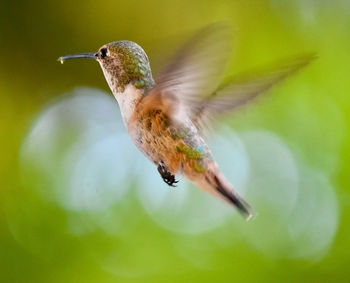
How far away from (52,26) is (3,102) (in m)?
0.89

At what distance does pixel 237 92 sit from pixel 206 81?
253 millimetres

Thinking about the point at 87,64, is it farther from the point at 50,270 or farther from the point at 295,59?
the point at 295,59

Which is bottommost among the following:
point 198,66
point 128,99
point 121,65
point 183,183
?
point 198,66

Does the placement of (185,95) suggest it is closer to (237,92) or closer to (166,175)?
(237,92)

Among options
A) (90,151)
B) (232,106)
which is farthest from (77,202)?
(232,106)

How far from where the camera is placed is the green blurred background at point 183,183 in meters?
4.34

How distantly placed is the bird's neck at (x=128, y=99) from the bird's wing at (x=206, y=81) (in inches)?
2.7

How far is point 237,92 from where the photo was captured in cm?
164

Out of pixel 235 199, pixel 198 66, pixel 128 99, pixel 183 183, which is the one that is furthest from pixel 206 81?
pixel 183 183

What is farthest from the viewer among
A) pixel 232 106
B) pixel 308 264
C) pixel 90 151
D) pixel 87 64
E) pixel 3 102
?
pixel 90 151

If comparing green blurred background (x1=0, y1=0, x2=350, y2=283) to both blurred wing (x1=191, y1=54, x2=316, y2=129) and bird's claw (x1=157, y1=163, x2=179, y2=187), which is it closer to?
bird's claw (x1=157, y1=163, x2=179, y2=187)

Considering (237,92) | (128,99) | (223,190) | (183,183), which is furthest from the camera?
(183,183)

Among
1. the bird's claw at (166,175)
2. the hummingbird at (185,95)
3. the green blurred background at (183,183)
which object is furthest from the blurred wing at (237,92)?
the green blurred background at (183,183)

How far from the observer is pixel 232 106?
168 centimetres
